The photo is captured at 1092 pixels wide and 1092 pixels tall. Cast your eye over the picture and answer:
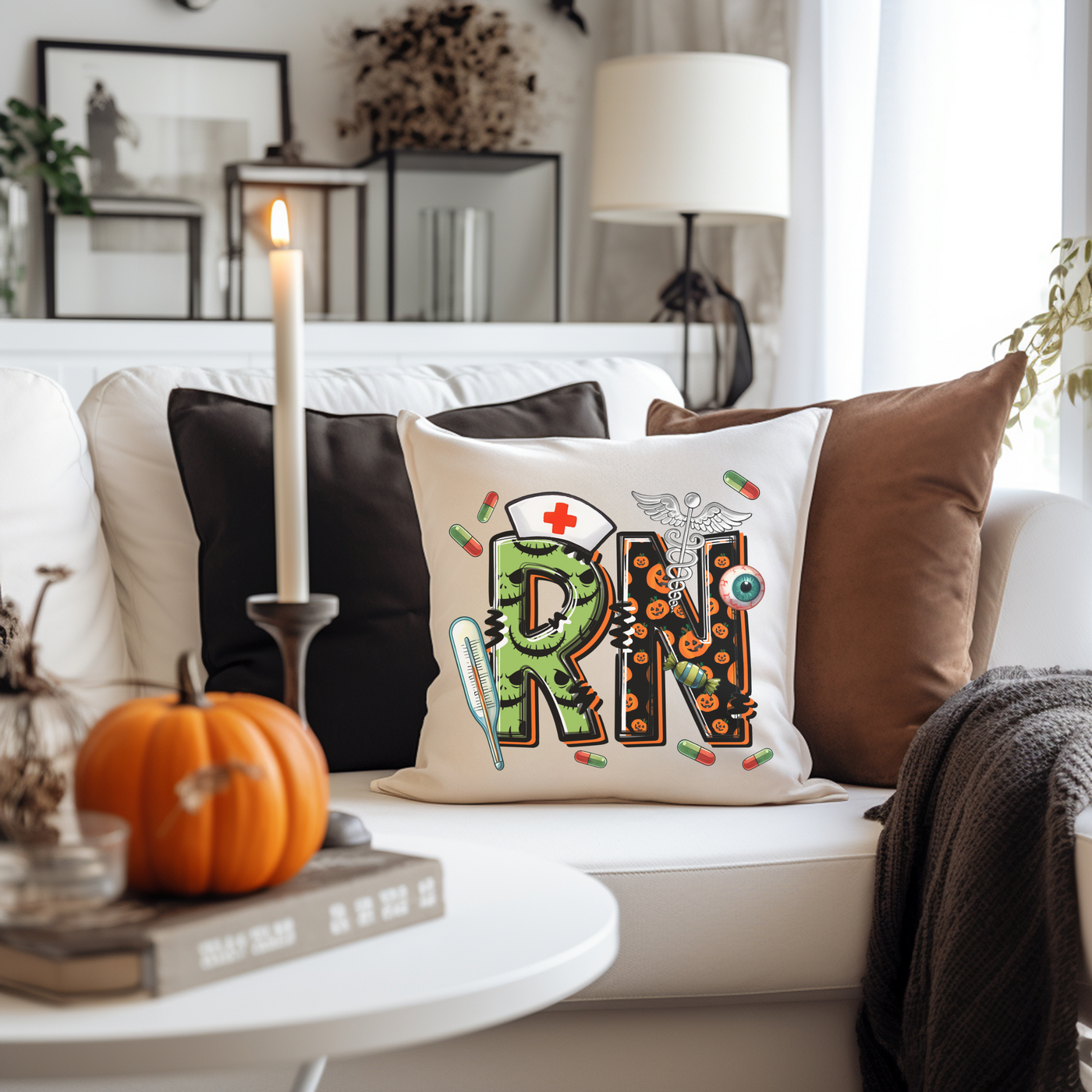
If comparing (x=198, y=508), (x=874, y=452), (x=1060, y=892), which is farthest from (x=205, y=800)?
(x=874, y=452)

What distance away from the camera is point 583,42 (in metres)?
3.42

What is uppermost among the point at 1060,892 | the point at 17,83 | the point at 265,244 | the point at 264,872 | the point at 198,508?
the point at 17,83

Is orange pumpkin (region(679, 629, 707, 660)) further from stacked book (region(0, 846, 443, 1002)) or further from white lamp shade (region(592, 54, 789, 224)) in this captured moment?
white lamp shade (region(592, 54, 789, 224))

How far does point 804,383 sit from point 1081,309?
3.29 feet

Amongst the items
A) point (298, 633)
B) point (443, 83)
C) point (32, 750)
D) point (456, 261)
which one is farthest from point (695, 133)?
point (32, 750)

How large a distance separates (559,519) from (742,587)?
20 cm

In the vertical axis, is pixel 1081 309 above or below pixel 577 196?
below

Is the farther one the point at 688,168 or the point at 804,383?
the point at 804,383

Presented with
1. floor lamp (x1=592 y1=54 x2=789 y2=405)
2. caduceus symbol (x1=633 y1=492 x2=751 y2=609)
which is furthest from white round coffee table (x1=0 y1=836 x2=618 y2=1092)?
floor lamp (x1=592 y1=54 x2=789 y2=405)

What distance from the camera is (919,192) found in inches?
98.4

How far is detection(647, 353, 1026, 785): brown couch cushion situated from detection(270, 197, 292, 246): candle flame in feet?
2.30

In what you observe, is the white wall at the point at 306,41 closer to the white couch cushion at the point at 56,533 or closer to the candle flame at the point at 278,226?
the white couch cushion at the point at 56,533

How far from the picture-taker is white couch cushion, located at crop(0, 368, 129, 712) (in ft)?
5.05

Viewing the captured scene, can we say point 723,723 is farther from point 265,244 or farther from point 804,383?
point 265,244
